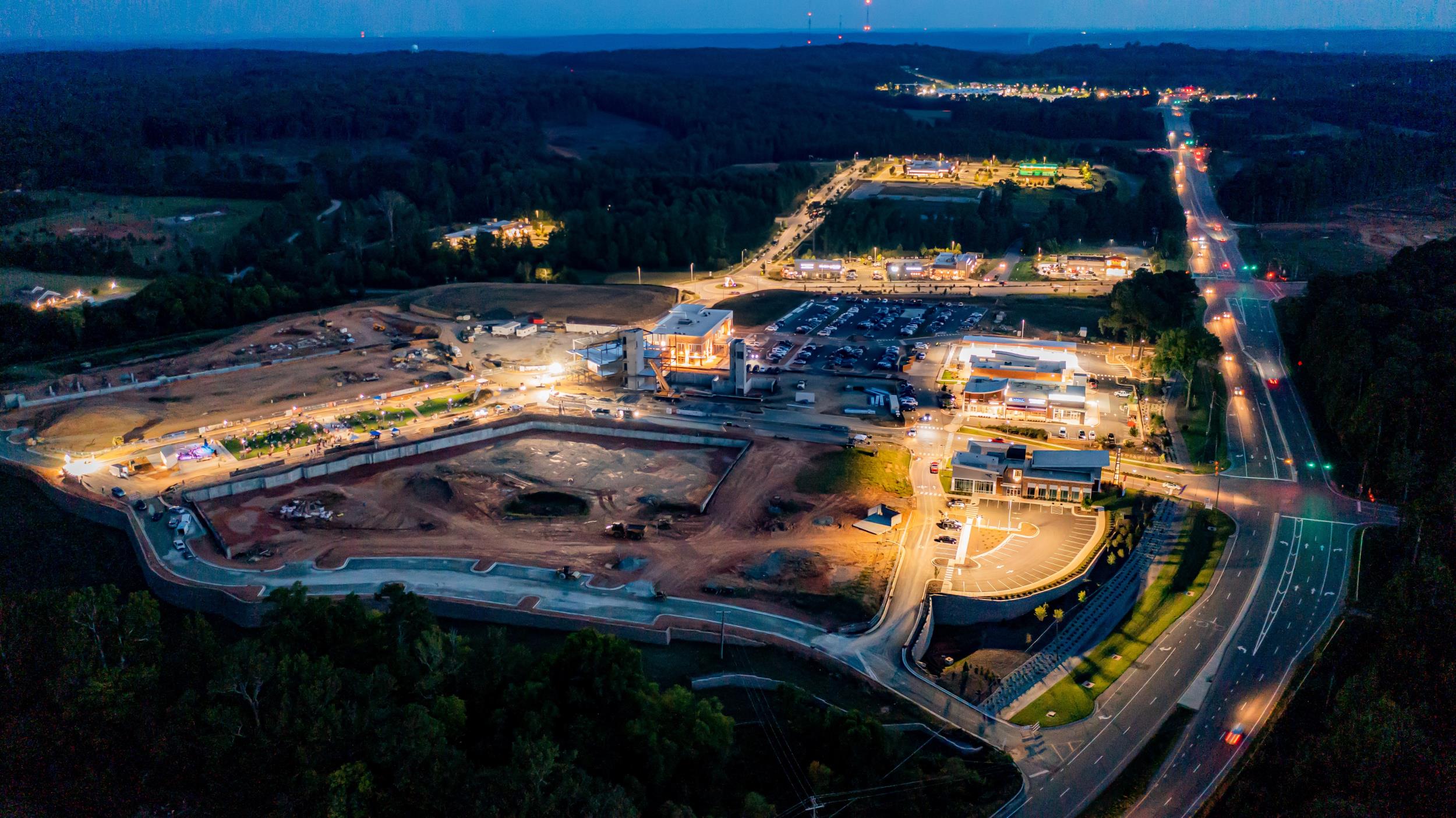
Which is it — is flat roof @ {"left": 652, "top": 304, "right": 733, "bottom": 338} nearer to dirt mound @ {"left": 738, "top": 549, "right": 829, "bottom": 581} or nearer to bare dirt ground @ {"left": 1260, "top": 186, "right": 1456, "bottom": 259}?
dirt mound @ {"left": 738, "top": 549, "right": 829, "bottom": 581}

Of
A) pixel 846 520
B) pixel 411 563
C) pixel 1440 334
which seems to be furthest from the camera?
pixel 1440 334

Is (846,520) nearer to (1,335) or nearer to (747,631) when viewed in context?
(747,631)

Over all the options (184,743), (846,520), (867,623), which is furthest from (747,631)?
(184,743)

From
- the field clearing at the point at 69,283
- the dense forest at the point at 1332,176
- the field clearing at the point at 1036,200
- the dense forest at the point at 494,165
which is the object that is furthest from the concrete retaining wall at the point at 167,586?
the dense forest at the point at 1332,176

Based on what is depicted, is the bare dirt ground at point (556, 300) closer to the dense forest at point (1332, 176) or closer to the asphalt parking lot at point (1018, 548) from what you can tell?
the asphalt parking lot at point (1018, 548)

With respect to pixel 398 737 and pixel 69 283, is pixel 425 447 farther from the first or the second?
pixel 69 283

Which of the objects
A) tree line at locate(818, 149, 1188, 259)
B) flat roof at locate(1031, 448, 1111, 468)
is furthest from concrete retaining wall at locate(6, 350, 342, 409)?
tree line at locate(818, 149, 1188, 259)
